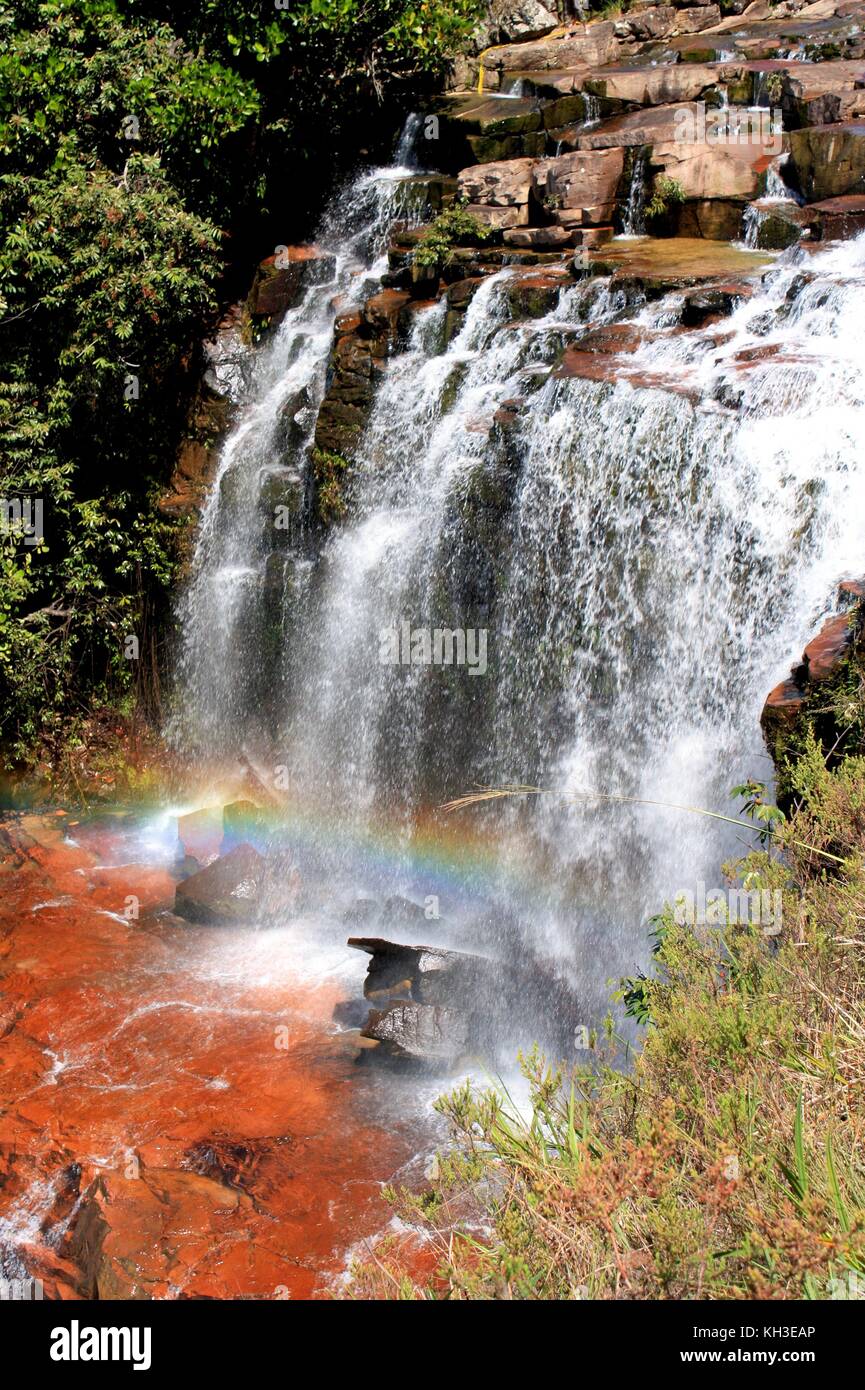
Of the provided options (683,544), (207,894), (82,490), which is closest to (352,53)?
(82,490)

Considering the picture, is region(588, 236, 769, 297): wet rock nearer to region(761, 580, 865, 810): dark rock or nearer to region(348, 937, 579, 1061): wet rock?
region(761, 580, 865, 810): dark rock

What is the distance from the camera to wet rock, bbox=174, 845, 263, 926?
10.7 m

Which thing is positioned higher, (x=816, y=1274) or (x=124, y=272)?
(x=124, y=272)

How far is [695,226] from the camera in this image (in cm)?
1295

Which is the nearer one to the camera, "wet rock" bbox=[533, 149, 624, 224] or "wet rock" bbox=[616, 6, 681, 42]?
"wet rock" bbox=[533, 149, 624, 224]

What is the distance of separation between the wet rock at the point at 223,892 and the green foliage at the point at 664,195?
8646 mm

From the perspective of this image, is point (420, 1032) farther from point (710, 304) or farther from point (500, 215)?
point (500, 215)

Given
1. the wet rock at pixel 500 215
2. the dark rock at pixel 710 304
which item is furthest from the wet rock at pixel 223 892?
the wet rock at pixel 500 215

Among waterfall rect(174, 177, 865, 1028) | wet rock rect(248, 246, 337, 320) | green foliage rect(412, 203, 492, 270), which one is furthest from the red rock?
green foliage rect(412, 203, 492, 270)

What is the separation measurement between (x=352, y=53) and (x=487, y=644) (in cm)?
961

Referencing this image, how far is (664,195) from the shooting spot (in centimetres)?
1305

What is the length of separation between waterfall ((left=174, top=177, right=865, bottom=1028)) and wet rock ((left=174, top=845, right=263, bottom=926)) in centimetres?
80
